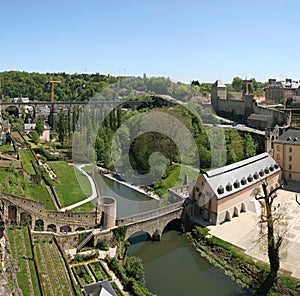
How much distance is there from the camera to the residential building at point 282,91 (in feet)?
146

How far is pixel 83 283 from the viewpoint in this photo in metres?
12.6

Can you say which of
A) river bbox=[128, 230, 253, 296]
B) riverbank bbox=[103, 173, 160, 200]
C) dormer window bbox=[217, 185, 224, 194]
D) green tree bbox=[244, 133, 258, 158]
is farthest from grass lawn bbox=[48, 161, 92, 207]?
green tree bbox=[244, 133, 258, 158]

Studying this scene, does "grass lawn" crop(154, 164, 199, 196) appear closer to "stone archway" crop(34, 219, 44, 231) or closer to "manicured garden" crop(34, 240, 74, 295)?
"stone archway" crop(34, 219, 44, 231)

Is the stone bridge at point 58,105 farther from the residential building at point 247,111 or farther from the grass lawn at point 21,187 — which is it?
the grass lawn at point 21,187

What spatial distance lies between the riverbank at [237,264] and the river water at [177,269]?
0.31 metres

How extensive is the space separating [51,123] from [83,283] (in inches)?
1401

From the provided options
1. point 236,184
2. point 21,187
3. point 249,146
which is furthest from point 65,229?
point 249,146

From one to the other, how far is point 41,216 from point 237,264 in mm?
8322

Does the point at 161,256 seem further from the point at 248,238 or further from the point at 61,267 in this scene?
the point at 61,267

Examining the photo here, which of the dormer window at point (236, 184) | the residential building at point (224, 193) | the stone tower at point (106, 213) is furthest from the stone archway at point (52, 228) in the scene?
the dormer window at point (236, 184)

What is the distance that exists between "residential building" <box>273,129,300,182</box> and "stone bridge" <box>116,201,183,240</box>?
9.99 m

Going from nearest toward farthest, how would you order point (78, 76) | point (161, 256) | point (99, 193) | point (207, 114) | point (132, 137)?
point (161, 256)
point (99, 193)
point (132, 137)
point (207, 114)
point (78, 76)

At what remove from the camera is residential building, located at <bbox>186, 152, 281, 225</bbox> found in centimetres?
1831

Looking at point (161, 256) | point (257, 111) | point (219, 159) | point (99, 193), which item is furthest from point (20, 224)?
point (257, 111)
